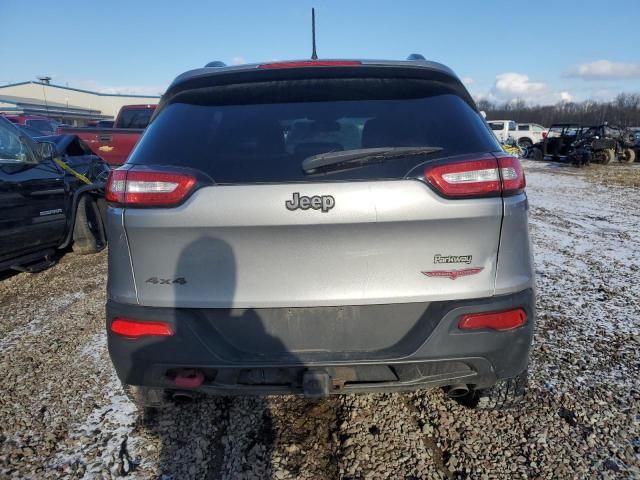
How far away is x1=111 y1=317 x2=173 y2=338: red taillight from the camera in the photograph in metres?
1.72

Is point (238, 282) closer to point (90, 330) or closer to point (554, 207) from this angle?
point (90, 330)

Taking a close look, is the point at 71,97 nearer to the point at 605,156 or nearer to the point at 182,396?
the point at 605,156

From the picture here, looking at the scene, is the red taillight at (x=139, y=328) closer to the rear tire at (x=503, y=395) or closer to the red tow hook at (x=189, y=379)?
the red tow hook at (x=189, y=379)

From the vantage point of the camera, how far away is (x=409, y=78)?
1.92 meters

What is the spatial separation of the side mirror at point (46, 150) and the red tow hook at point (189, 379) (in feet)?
12.1

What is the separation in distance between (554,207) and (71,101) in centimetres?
6844

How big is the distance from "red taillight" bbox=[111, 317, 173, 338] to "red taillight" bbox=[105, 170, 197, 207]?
48 centimetres

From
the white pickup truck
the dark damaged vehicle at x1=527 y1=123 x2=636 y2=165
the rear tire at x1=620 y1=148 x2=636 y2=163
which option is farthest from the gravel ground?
the white pickup truck

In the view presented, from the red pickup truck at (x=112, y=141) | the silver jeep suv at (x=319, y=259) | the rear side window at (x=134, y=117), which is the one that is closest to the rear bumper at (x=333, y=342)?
the silver jeep suv at (x=319, y=259)

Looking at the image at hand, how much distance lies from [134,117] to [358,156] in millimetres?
11451

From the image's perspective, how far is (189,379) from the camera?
1.78 m

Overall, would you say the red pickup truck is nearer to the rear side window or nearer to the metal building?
the rear side window

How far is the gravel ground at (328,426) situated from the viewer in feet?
6.49

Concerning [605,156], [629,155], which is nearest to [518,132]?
[629,155]
